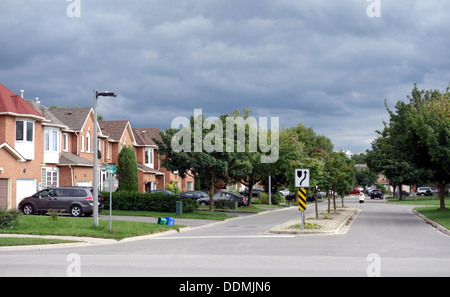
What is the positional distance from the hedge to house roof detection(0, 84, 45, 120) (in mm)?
7601

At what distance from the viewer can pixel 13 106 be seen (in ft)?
109

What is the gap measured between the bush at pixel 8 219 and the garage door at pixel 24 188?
11.2m

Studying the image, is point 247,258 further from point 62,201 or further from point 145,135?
point 145,135

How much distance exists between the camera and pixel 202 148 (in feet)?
113

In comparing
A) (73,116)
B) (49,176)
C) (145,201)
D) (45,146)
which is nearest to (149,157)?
(73,116)

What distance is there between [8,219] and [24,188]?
480 inches

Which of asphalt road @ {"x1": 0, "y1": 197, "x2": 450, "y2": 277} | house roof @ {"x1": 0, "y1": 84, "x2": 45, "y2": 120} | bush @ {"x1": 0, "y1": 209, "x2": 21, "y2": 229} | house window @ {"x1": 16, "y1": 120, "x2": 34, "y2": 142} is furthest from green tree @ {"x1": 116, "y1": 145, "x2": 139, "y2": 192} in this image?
asphalt road @ {"x1": 0, "y1": 197, "x2": 450, "y2": 277}

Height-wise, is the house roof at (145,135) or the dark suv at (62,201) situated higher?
the house roof at (145,135)

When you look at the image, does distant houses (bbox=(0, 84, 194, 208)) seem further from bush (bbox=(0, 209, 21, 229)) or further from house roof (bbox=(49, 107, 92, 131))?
bush (bbox=(0, 209, 21, 229))

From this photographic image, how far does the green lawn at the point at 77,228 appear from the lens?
2017 cm

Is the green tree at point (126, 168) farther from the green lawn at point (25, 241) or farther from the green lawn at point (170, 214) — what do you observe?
the green lawn at point (25, 241)

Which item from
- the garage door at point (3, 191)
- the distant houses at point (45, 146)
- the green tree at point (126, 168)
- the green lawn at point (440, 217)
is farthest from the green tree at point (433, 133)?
the garage door at point (3, 191)

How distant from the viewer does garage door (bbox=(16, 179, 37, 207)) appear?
32.3 metres
